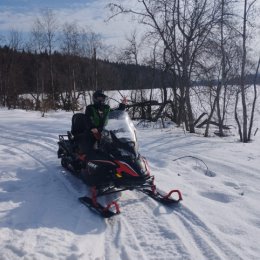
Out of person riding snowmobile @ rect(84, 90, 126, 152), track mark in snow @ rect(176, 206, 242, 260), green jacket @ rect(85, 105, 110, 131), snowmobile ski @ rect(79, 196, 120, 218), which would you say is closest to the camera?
track mark in snow @ rect(176, 206, 242, 260)

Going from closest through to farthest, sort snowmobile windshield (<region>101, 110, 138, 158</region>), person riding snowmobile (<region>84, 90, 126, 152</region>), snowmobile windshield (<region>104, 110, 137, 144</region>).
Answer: snowmobile windshield (<region>101, 110, 138, 158</region>)
snowmobile windshield (<region>104, 110, 137, 144</region>)
person riding snowmobile (<region>84, 90, 126, 152</region>)

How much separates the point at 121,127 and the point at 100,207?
1364mm

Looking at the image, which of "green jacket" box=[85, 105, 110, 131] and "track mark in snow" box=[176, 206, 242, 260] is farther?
"green jacket" box=[85, 105, 110, 131]

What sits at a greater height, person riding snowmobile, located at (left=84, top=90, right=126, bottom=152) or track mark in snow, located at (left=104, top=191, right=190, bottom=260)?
person riding snowmobile, located at (left=84, top=90, right=126, bottom=152)

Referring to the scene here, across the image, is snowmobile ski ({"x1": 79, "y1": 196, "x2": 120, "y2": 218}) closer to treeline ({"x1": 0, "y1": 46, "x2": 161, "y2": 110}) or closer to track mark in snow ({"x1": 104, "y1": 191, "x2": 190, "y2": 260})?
track mark in snow ({"x1": 104, "y1": 191, "x2": 190, "y2": 260})

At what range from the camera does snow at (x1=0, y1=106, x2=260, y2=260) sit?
146 inches

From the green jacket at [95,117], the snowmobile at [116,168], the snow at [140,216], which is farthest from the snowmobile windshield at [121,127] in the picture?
the snow at [140,216]

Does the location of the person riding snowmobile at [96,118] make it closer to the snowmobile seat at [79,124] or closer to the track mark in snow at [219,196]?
the snowmobile seat at [79,124]

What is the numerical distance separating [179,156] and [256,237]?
14.1 ft

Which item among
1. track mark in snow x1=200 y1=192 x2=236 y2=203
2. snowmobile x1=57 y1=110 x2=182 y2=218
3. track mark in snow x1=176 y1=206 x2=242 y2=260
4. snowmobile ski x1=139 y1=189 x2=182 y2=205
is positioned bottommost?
track mark in snow x1=200 y1=192 x2=236 y2=203

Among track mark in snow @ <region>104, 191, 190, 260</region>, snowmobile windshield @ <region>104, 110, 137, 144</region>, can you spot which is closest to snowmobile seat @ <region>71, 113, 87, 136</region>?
snowmobile windshield @ <region>104, 110, 137, 144</region>

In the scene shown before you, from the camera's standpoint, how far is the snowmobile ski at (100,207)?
4.63 metres

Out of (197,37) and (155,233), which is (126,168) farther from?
(197,37)

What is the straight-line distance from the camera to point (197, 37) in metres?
14.4
